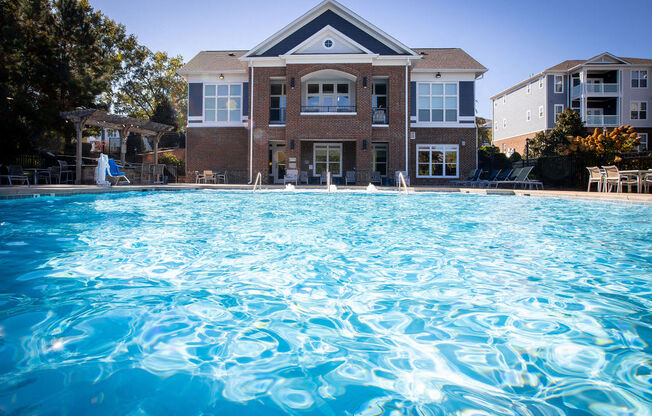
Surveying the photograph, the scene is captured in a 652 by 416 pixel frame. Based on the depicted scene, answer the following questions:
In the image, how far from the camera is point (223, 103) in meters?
23.2

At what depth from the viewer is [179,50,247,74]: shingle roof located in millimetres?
22828

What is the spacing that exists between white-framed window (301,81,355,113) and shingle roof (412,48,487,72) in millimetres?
4237

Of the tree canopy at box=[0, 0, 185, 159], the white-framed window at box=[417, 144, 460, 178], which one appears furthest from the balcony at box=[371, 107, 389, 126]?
the tree canopy at box=[0, 0, 185, 159]

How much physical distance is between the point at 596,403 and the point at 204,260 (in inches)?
150

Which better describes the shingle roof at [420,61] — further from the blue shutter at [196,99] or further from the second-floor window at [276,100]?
the second-floor window at [276,100]

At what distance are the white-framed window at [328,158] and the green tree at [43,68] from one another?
46.1ft

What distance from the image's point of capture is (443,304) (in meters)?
2.99

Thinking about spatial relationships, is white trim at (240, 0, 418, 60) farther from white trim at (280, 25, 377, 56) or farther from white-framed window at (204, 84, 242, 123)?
white-framed window at (204, 84, 242, 123)

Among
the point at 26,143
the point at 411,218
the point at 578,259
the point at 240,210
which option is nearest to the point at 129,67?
the point at 26,143

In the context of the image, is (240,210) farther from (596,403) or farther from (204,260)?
(596,403)

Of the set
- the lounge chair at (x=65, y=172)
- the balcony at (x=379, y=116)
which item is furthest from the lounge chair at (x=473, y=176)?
the lounge chair at (x=65, y=172)

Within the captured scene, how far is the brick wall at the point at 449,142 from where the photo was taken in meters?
22.3

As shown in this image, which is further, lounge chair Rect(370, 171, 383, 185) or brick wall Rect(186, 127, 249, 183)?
brick wall Rect(186, 127, 249, 183)

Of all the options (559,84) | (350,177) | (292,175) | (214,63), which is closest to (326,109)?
(350,177)
